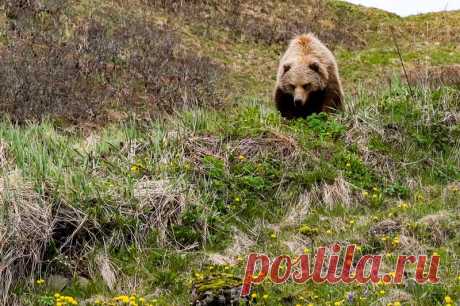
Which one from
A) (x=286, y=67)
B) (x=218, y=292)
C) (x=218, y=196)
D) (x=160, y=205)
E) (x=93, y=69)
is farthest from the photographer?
(x=93, y=69)

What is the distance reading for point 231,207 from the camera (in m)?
6.38

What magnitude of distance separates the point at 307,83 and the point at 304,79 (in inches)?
2.7

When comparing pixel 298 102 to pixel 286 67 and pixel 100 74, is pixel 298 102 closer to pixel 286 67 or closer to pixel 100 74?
pixel 286 67

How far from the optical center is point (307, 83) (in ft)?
28.0

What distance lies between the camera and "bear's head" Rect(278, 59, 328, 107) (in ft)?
28.0

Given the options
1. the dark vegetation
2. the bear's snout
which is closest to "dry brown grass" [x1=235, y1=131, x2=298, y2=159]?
the bear's snout

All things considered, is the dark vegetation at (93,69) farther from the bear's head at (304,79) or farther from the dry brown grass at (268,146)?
the dry brown grass at (268,146)

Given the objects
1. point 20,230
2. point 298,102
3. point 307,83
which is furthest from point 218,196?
point 307,83

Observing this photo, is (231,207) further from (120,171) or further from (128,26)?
(128,26)

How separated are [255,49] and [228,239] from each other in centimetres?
1497

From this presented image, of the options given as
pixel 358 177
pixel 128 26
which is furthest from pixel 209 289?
pixel 128 26

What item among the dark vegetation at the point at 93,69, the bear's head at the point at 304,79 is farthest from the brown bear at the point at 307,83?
the dark vegetation at the point at 93,69

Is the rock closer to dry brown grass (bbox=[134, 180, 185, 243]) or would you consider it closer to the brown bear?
dry brown grass (bbox=[134, 180, 185, 243])

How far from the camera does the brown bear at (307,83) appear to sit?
857 cm
